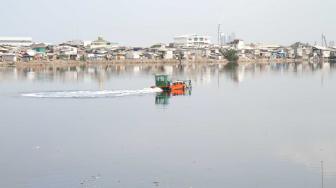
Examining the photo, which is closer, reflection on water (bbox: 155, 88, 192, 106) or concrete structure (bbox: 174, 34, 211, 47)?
reflection on water (bbox: 155, 88, 192, 106)

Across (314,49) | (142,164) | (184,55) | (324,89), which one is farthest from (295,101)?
(314,49)

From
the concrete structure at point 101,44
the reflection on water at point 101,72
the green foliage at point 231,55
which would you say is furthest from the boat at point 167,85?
the green foliage at point 231,55

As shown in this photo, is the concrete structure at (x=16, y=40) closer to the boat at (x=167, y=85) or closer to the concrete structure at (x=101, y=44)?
the concrete structure at (x=101, y=44)

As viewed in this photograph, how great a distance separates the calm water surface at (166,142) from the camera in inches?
281

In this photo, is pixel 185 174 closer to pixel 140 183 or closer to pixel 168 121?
pixel 140 183

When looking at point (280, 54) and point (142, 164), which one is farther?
point (280, 54)

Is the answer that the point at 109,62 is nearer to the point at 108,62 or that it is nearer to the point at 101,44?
the point at 108,62

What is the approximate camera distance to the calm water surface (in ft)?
23.4

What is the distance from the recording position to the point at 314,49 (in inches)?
2714

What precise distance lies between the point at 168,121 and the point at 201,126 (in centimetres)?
107

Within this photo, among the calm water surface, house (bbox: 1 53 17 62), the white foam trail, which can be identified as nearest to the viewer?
the calm water surface

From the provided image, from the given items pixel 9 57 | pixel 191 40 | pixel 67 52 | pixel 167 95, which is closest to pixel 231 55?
pixel 191 40

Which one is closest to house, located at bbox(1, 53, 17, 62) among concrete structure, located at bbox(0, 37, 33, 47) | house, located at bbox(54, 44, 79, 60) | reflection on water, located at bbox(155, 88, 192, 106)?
house, located at bbox(54, 44, 79, 60)

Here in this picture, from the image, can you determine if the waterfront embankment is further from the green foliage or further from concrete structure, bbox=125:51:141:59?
concrete structure, bbox=125:51:141:59
